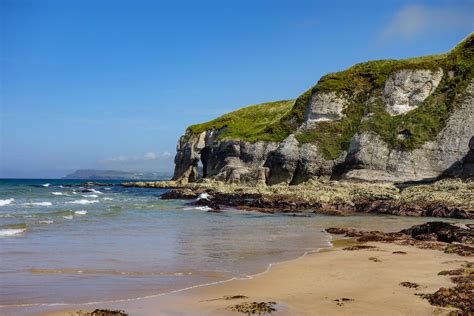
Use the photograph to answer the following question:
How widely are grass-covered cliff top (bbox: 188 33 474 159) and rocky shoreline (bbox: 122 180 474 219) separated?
9565 mm

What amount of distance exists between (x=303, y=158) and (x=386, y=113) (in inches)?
433

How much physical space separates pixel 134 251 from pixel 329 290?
793cm

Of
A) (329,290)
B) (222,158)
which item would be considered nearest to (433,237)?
(329,290)

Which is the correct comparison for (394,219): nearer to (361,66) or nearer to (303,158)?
(303,158)

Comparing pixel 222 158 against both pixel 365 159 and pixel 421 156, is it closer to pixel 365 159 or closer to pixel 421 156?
pixel 365 159

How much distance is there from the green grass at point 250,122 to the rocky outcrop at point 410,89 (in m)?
20.2

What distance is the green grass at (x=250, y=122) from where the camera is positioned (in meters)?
79.9

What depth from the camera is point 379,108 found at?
194 ft

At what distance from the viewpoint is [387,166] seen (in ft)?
167

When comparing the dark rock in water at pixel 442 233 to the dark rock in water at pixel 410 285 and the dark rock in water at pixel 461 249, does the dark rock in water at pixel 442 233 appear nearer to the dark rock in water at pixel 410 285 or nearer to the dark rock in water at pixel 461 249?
the dark rock in water at pixel 461 249

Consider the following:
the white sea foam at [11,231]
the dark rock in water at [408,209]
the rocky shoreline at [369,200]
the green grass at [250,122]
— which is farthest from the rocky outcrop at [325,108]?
the white sea foam at [11,231]

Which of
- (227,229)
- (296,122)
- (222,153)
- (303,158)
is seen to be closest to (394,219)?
(227,229)

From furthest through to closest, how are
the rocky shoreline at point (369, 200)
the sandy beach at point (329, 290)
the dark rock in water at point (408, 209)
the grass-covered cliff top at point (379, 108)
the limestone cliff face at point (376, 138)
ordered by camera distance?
1. the grass-covered cliff top at point (379, 108)
2. the limestone cliff face at point (376, 138)
3. the rocky shoreline at point (369, 200)
4. the dark rock in water at point (408, 209)
5. the sandy beach at point (329, 290)

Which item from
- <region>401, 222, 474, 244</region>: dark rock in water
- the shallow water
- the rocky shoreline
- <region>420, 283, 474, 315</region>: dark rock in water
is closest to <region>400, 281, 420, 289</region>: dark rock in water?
<region>420, 283, 474, 315</region>: dark rock in water
